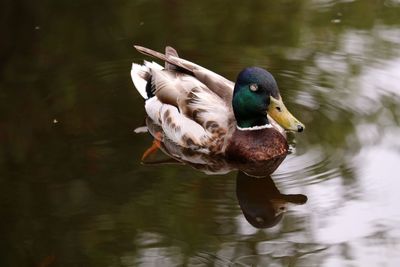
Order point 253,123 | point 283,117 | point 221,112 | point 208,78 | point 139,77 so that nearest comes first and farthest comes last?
point 283,117, point 253,123, point 221,112, point 208,78, point 139,77

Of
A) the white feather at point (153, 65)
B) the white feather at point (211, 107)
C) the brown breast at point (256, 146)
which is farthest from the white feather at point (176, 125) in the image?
the white feather at point (153, 65)

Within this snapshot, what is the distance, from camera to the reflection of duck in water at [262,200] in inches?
269

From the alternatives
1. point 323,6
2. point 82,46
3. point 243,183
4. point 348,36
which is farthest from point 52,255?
point 323,6

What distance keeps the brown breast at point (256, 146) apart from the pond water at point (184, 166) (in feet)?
0.46

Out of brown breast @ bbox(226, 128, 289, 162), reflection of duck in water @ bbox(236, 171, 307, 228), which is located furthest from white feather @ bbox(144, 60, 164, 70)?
reflection of duck in water @ bbox(236, 171, 307, 228)

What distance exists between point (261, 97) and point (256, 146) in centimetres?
43

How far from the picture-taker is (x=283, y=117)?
298 inches

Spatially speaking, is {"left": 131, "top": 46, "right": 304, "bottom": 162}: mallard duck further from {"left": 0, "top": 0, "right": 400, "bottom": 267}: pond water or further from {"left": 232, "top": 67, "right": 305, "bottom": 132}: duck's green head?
{"left": 0, "top": 0, "right": 400, "bottom": 267}: pond water

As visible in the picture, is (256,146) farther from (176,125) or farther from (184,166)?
(176,125)

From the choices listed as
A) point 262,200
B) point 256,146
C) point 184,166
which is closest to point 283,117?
point 256,146

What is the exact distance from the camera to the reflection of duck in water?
6.83 meters

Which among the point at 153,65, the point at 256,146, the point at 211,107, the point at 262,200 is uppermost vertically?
the point at 153,65

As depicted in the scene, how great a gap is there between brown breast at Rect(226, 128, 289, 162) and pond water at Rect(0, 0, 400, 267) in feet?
0.46

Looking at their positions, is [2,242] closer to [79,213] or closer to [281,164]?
[79,213]
